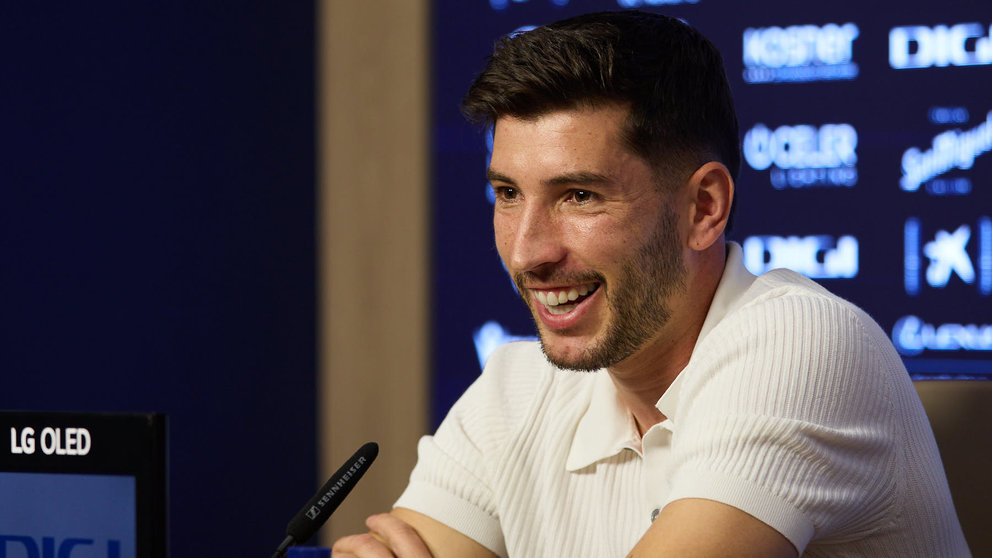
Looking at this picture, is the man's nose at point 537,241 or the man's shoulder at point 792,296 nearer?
the man's shoulder at point 792,296

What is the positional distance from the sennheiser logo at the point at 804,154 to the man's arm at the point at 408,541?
1395 millimetres

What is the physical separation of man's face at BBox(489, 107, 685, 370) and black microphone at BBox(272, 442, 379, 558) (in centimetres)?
29

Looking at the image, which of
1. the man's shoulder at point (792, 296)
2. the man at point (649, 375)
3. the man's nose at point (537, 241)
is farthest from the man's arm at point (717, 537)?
the man's nose at point (537, 241)

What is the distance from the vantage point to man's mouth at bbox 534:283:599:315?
1253mm

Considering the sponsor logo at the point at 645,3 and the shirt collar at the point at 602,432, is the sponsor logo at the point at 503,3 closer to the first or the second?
the sponsor logo at the point at 645,3

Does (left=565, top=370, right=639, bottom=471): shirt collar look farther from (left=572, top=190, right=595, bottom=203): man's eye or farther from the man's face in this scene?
(left=572, top=190, right=595, bottom=203): man's eye

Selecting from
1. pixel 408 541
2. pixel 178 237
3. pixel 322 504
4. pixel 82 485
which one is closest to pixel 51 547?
pixel 82 485

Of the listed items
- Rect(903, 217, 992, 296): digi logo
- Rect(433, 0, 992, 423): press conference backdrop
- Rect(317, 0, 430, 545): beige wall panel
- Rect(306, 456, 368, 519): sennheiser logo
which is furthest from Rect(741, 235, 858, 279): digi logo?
Rect(306, 456, 368, 519): sennheiser logo

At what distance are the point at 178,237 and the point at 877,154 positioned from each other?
1654mm

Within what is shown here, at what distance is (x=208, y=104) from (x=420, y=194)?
585 millimetres

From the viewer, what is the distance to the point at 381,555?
1329 mm

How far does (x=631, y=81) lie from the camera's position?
4.00ft

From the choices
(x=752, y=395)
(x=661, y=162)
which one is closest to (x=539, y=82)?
(x=661, y=162)

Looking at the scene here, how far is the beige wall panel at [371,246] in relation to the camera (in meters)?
2.90
